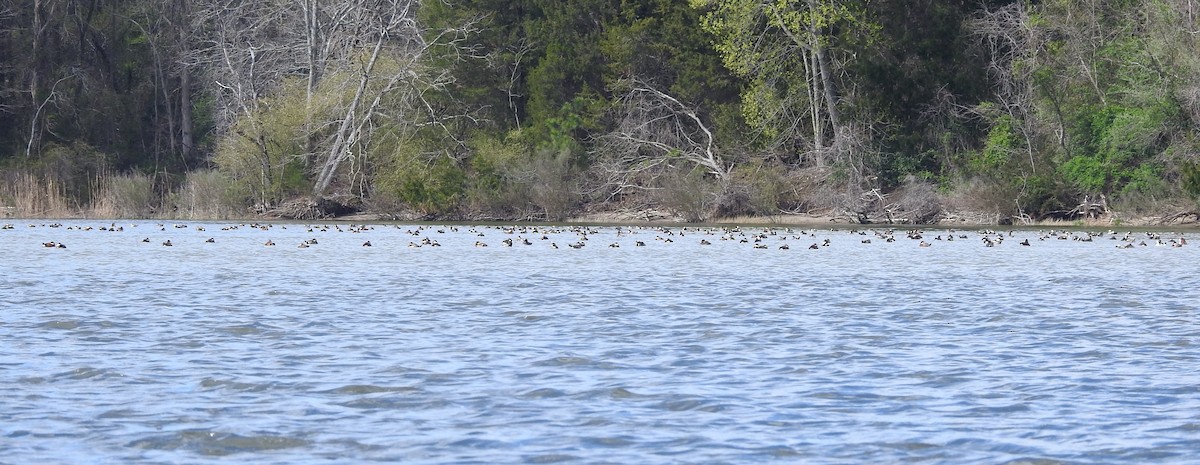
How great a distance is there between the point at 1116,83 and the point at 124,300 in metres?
41.4

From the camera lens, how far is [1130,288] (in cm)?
2042

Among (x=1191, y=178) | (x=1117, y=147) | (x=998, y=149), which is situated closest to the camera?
(x=1191, y=178)

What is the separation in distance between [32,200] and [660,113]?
24448mm

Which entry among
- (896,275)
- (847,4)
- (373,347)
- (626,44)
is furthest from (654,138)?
(373,347)

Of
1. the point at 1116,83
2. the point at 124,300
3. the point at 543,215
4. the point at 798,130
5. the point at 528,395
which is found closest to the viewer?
the point at 528,395

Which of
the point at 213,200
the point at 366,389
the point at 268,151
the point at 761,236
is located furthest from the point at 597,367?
the point at 213,200

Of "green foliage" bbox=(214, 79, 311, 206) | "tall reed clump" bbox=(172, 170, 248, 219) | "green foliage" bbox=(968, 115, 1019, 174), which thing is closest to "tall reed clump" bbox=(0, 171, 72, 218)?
"tall reed clump" bbox=(172, 170, 248, 219)

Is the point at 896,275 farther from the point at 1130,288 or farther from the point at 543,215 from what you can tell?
the point at 543,215

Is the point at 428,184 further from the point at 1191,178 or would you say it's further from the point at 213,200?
the point at 1191,178

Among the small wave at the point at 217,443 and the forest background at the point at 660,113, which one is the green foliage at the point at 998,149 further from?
the small wave at the point at 217,443

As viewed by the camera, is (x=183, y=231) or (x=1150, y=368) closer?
(x=1150, y=368)

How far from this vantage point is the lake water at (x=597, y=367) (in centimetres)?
850

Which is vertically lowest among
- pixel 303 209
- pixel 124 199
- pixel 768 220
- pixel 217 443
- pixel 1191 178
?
pixel 217 443

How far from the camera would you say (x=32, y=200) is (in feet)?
→ 197
